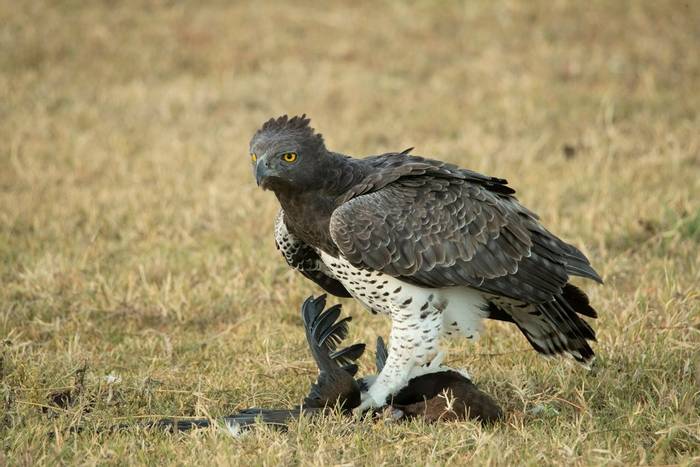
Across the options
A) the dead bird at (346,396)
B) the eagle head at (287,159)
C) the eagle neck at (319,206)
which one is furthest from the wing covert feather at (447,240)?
the dead bird at (346,396)

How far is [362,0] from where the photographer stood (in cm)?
1409

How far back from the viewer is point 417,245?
197 inches

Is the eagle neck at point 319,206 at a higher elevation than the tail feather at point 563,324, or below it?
higher

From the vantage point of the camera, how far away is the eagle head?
16.3 ft

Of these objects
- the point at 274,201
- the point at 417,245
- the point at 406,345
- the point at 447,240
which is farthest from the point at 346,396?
the point at 274,201

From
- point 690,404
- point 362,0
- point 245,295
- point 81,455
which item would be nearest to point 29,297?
point 245,295

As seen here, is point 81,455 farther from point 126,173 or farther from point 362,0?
point 362,0

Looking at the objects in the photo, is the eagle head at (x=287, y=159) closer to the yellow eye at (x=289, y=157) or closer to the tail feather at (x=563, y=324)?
the yellow eye at (x=289, y=157)

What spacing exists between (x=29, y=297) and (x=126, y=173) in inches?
119

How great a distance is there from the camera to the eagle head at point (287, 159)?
498 cm

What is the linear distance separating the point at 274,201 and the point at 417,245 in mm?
3970

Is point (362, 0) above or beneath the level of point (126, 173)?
above

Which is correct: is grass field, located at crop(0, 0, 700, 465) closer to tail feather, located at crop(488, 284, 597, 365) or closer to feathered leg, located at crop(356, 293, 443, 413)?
tail feather, located at crop(488, 284, 597, 365)

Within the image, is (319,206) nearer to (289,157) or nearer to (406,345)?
(289,157)
